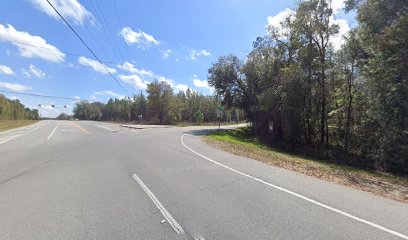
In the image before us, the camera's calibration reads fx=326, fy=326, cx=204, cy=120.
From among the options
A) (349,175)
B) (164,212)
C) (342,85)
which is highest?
(342,85)

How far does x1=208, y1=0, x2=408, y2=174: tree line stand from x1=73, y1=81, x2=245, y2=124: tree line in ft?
33.9

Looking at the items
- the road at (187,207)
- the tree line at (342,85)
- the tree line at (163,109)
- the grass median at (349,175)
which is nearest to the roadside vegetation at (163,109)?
the tree line at (163,109)

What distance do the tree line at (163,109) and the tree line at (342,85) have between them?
10336 mm

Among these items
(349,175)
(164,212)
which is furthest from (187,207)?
(349,175)

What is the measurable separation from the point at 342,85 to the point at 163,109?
55.1 metres

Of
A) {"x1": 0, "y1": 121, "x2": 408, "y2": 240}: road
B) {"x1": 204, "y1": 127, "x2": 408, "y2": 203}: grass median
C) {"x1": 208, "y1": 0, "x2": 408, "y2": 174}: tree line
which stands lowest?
{"x1": 204, "y1": 127, "x2": 408, "y2": 203}: grass median

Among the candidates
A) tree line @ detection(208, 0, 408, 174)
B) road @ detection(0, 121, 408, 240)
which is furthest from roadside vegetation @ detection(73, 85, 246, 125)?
road @ detection(0, 121, 408, 240)

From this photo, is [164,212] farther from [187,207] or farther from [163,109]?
[163,109]

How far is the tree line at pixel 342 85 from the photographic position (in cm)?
1761

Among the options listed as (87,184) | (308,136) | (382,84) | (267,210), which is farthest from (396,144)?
(87,184)

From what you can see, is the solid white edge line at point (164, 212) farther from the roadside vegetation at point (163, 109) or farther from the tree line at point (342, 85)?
the roadside vegetation at point (163, 109)

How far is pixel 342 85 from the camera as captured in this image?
30984 millimetres

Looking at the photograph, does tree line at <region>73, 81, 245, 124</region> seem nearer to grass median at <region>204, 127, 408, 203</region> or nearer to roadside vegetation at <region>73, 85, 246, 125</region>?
roadside vegetation at <region>73, 85, 246, 125</region>

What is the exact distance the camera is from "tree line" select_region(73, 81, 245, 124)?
81.0 m
